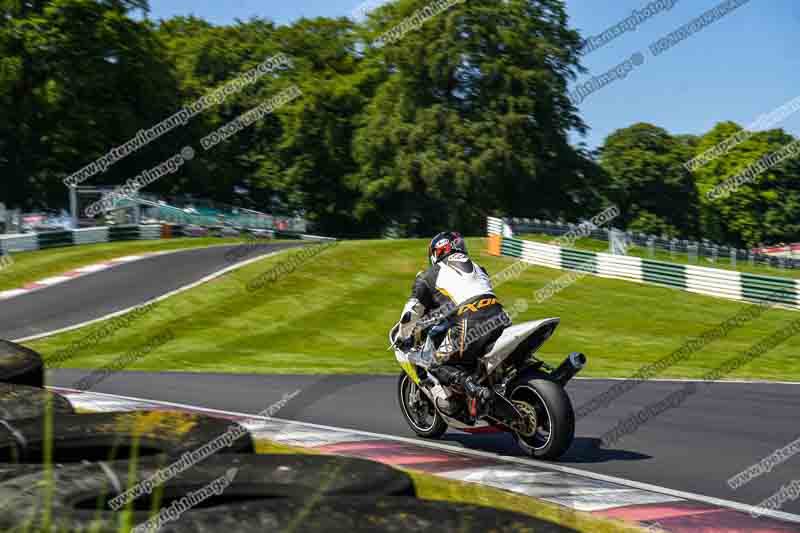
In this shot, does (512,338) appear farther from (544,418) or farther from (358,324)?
(358,324)

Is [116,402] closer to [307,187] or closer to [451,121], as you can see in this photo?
[451,121]

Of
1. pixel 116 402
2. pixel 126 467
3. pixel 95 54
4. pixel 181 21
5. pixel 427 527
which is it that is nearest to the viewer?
pixel 427 527

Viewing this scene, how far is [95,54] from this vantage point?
50688mm

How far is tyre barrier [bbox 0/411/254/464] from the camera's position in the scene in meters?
4.72

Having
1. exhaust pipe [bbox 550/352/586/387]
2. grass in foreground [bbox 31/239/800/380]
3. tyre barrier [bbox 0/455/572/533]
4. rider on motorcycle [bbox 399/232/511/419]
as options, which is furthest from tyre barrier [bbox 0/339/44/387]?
grass in foreground [bbox 31/239/800/380]

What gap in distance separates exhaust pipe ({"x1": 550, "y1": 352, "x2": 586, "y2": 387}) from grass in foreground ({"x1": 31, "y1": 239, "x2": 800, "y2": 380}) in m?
7.45

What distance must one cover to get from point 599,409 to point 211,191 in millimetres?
49492

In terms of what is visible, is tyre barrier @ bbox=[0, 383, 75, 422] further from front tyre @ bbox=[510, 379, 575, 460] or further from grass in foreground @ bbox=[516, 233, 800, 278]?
grass in foreground @ bbox=[516, 233, 800, 278]

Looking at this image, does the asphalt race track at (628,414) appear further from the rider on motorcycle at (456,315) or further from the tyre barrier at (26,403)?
the tyre barrier at (26,403)

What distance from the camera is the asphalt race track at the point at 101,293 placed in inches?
842

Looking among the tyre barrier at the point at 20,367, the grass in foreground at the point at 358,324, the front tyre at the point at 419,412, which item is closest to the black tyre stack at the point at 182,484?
the tyre barrier at the point at 20,367

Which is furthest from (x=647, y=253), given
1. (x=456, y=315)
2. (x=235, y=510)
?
Result: (x=235, y=510)

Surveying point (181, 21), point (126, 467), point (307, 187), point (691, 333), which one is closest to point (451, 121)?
point (307, 187)

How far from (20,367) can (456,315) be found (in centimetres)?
329
